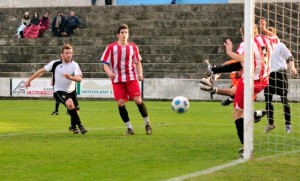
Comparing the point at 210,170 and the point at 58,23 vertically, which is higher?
the point at 58,23

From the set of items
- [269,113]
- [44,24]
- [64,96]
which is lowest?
[269,113]

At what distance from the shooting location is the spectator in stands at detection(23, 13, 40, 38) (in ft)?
135

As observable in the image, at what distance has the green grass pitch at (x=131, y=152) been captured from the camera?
34.1 feet

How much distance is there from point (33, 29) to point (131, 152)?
29203 millimetres

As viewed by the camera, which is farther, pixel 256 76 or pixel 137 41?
pixel 137 41

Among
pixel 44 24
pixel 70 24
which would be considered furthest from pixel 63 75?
pixel 44 24

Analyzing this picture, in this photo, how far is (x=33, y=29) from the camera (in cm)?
4116

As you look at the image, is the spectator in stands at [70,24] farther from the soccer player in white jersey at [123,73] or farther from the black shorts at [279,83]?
the soccer player in white jersey at [123,73]

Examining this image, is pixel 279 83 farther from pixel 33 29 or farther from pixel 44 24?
pixel 44 24

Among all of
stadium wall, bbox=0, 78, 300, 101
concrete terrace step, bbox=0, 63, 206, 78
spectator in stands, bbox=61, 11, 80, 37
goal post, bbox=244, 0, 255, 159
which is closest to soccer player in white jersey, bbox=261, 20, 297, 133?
goal post, bbox=244, 0, 255, 159

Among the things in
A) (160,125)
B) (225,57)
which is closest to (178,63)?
(225,57)

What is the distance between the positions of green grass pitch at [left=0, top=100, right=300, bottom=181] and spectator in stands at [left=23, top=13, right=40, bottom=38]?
2068cm

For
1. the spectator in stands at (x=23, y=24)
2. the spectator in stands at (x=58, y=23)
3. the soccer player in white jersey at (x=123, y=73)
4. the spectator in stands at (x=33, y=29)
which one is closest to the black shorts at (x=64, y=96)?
the soccer player in white jersey at (x=123, y=73)

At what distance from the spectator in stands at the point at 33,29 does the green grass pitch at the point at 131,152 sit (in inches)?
814
